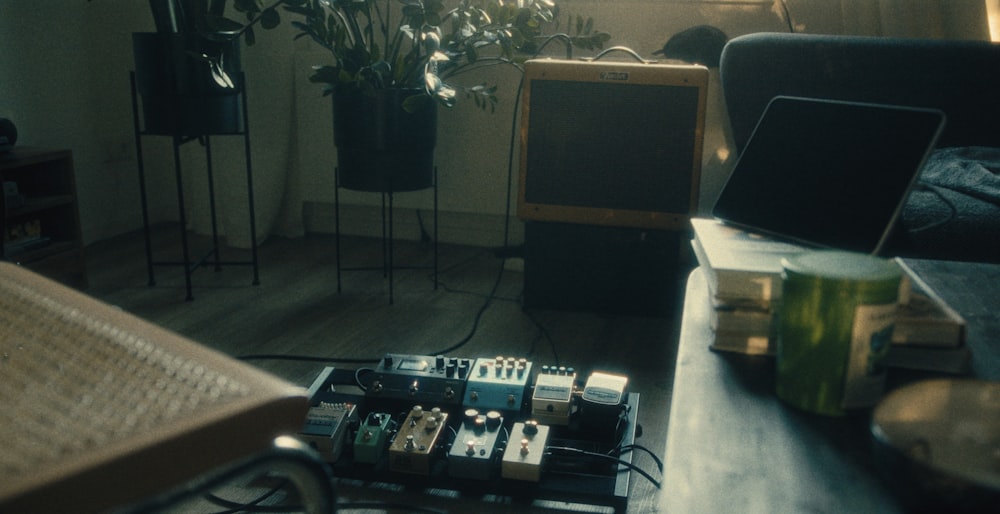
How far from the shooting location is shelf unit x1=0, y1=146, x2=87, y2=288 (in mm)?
2035

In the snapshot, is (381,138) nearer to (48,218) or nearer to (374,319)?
(374,319)

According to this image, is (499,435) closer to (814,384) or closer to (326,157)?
(814,384)

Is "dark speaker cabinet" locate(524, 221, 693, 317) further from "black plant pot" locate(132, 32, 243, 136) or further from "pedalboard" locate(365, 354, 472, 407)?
"black plant pot" locate(132, 32, 243, 136)

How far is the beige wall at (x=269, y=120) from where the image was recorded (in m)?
2.27

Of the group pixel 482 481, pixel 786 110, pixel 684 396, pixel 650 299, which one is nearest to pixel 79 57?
pixel 650 299

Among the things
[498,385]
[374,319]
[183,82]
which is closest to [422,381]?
[498,385]

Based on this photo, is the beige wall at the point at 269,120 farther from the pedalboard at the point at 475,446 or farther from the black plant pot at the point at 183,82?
the pedalboard at the point at 475,446

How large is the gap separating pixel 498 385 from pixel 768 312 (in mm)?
704

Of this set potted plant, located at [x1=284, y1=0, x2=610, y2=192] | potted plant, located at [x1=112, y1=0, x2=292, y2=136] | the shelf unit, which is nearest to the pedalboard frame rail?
potted plant, located at [x1=284, y1=0, x2=610, y2=192]

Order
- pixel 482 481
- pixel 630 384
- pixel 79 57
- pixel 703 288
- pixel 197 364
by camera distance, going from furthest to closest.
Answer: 1. pixel 79 57
2. pixel 630 384
3. pixel 482 481
4. pixel 703 288
5. pixel 197 364

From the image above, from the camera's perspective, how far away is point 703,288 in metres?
0.87

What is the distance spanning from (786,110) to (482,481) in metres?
0.66

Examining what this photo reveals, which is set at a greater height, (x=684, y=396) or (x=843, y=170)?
(x=843, y=170)

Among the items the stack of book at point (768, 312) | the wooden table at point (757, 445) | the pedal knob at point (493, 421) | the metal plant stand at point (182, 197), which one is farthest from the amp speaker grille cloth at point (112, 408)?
the metal plant stand at point (182, 197)
